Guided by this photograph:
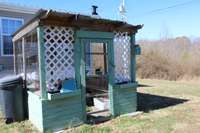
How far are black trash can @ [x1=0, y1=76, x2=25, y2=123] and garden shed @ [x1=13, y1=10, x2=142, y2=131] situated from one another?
325 millimetres

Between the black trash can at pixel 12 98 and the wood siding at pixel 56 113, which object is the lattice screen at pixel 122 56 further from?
the black trash can at pixel 12 98

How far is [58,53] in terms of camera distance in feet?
17.5

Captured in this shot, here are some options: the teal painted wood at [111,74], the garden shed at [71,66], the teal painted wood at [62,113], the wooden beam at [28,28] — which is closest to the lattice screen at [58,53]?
the garden shed at [71,66]

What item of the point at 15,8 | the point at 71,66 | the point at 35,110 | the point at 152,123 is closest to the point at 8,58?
the point at 15,8

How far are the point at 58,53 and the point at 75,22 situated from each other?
0.85 metres

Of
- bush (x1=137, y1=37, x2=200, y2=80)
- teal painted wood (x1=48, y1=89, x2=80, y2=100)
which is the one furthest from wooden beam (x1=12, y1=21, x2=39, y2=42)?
bush (x1=137, y1=37, x2=200, y2=80)

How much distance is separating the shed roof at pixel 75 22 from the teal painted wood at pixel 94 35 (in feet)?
0.35

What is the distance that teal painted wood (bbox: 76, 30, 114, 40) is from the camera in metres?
5.59

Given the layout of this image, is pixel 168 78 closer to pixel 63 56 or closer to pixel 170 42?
pixel 170 42

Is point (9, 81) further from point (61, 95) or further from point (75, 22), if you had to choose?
point (75, 22)

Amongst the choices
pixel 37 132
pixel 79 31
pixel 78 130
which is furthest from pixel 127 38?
pixel 37 132

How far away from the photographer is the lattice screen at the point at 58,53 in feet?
17.1

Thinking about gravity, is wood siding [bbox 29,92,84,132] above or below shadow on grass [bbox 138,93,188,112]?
above

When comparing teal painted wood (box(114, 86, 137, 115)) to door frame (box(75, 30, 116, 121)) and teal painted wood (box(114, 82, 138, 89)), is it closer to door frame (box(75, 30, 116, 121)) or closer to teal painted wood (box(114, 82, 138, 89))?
teal painted wood (box(114, 82, 138, 89))
